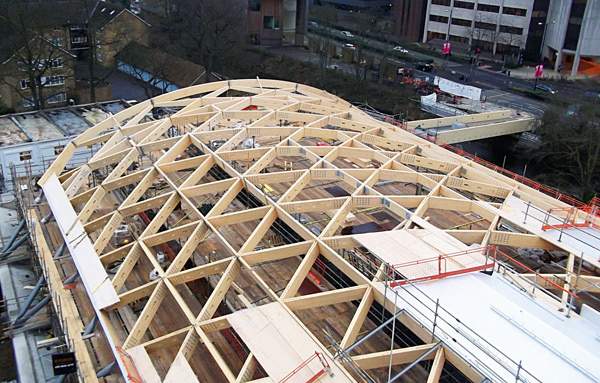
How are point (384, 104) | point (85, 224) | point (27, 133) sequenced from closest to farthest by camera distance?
1. point (85, 224)
2. point (27, 133)
3. point (384, 104)

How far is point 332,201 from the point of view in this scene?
72.6ft

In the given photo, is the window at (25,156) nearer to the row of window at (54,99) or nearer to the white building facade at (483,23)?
the row of window at (54,99)

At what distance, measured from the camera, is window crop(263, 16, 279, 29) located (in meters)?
84.4

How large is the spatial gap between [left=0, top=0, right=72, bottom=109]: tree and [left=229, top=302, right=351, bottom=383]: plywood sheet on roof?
47.5 metres

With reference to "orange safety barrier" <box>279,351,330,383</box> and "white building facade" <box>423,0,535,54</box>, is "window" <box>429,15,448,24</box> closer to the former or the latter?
"white building facade" <box>423,0,535,54</box>

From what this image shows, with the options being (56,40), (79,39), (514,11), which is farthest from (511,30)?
(56,40)

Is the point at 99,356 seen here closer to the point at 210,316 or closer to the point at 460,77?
the point at 210,316

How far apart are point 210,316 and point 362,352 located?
5.12 m

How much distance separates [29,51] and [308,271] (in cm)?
4671

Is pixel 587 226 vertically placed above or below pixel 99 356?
above

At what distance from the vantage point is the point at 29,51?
53.5 m

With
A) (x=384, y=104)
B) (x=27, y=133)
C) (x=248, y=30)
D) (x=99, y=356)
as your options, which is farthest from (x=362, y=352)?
(x=248, y=30)

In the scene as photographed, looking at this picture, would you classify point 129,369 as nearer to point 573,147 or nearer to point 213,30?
point 573,147

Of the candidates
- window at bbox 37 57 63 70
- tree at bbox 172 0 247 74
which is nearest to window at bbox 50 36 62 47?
window at bbox 37 57 63 70
